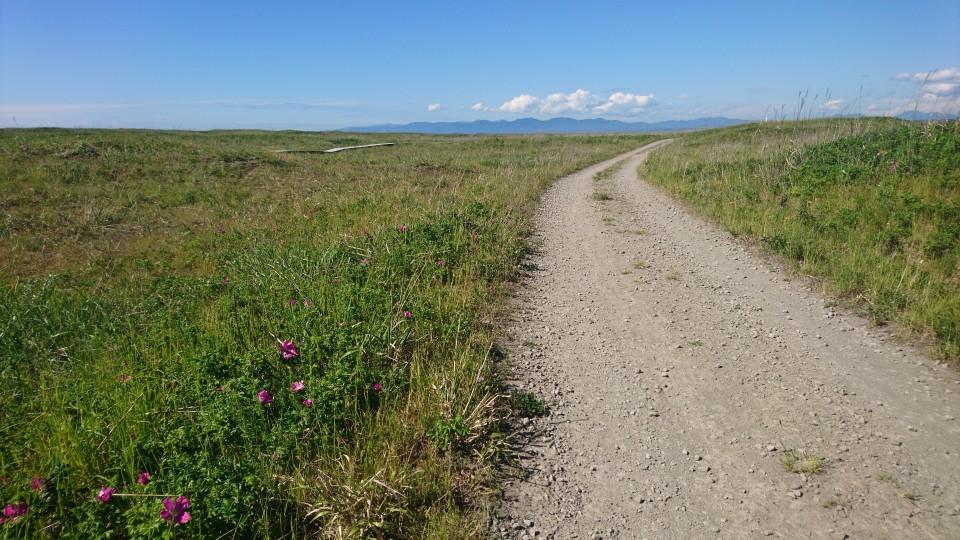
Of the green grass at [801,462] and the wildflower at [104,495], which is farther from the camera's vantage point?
the green grass at [801,462]

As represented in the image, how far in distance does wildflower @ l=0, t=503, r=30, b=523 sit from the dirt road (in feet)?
8.34

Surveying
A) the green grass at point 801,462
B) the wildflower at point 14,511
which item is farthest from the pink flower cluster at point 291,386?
the green grass at point 801,462

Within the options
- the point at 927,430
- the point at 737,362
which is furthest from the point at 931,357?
the point at 737,362

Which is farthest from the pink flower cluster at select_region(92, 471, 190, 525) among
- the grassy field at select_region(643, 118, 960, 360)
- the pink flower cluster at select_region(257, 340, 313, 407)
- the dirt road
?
the grassy field at select_region(643, 118, 960, 360)

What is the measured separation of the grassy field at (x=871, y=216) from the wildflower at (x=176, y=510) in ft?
20.8

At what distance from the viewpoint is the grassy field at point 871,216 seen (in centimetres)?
579

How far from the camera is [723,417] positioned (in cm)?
405

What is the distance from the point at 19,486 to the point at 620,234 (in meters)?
9.75

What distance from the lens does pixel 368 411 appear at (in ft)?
12.4

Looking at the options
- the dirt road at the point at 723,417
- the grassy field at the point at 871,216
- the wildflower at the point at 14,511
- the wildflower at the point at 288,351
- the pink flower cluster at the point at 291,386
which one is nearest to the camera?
the wildflower at the point at 14,511

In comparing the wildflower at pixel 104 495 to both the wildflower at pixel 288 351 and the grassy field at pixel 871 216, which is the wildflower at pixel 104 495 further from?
the grassy field at pixel 871 216

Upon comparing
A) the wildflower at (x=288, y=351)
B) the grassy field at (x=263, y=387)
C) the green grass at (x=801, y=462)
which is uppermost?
the wildflower at (x=288, y=351)

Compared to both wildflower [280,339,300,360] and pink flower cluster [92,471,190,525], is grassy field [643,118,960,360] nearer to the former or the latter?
wildflower [280,339,300,360]

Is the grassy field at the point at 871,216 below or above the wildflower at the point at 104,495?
above
